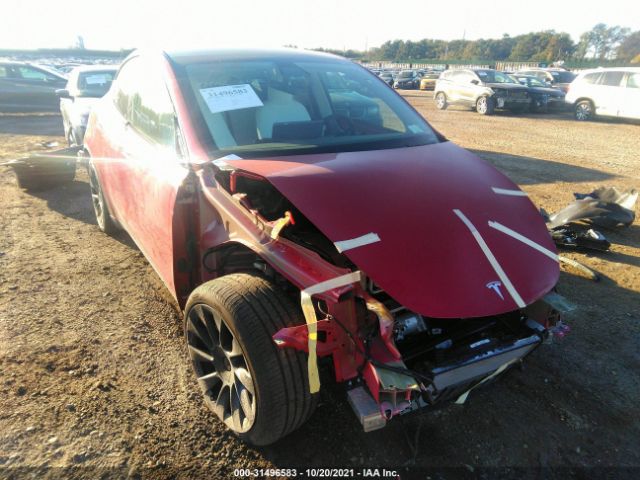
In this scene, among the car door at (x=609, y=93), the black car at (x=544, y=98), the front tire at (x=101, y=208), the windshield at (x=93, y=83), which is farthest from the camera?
the black car at (x=544, y=98)

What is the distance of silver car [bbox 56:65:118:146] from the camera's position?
7.14 m

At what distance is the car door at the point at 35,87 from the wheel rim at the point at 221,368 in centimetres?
1494

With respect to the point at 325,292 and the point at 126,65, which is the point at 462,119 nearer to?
the point at 126,65

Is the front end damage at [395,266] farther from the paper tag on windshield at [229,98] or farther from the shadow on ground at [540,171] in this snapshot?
the shadow on ground at [540,171]

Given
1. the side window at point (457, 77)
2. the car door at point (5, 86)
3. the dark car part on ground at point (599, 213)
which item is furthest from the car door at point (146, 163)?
the side window at point (457, 77)

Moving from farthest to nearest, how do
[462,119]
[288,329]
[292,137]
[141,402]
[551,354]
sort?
[462,119]
[551,354]
[292,137]
[141,402]
[288,329]

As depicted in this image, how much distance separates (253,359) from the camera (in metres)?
1.90

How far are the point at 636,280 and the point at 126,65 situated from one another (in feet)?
15.4

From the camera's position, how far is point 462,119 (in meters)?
14.7

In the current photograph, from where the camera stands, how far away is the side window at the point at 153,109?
2.73 m

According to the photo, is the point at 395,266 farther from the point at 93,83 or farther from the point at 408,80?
the point at 408,80

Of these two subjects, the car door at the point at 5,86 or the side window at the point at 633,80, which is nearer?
the side window at the point at 633,80

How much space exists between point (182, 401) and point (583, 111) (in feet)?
53.8

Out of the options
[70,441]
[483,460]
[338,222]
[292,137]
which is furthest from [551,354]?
[70,441]
